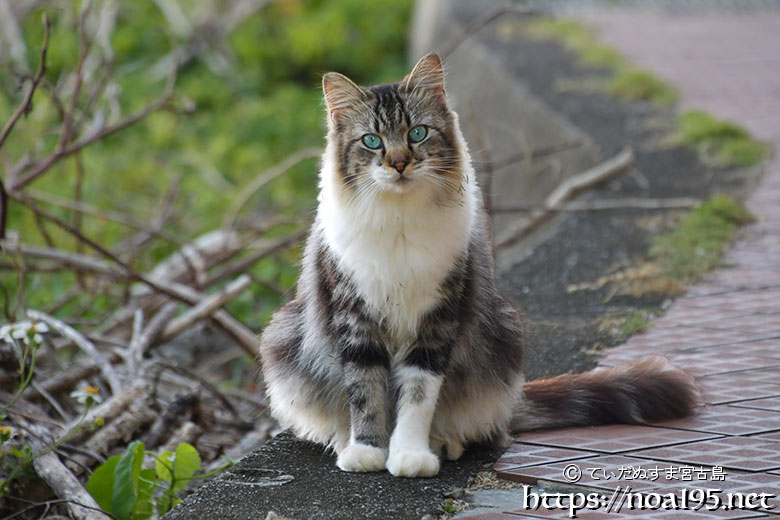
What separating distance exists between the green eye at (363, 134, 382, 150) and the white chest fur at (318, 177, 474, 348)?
172 mm

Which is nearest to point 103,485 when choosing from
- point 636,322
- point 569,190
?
point 636,322

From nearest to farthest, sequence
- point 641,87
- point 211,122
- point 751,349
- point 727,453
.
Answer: point 727,453 < point 751,349 < point 641,87 < point 211,122

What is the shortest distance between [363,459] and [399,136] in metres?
1.00

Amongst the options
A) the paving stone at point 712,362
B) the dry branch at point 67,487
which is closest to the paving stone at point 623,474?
the paving stone at point 712,362

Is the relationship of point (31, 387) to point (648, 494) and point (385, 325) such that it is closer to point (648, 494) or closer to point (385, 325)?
point (385, 325)

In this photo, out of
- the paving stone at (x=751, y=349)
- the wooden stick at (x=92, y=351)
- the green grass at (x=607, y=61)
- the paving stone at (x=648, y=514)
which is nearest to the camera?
the paving stone at (x=648, y=514)

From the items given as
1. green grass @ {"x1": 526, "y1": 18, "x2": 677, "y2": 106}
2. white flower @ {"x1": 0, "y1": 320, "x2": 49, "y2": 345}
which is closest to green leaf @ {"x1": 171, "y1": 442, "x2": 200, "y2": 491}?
white flower @ {"x1": 0, "y1": 320, "x2": 49, "y2": 345}

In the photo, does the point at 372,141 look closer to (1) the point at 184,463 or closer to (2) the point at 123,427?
(1) the point at 184,463

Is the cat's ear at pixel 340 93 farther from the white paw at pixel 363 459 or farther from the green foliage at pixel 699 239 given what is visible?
the green foliage at pixel 699 239

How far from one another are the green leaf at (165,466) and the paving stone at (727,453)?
5.03ft

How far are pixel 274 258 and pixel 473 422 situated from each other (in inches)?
156

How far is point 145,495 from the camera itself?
3295 millimetres

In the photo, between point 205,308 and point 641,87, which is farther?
point 641,87
